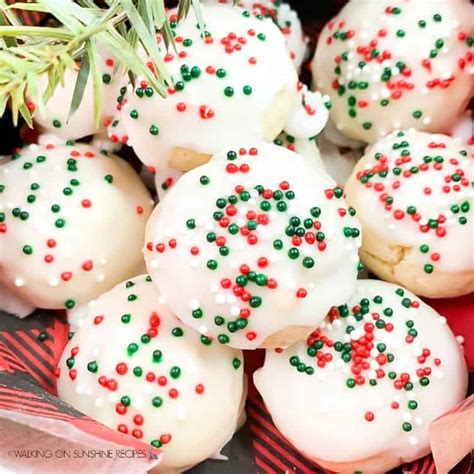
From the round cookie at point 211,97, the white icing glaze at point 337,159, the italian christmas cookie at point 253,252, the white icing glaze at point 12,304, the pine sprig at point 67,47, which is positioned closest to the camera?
the pine sprig at point 67,47

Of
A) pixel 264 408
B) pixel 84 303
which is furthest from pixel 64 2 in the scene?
pixel 264 408

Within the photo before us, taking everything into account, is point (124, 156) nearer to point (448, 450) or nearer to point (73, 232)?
point (73, 232)

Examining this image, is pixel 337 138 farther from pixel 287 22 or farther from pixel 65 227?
pixel 65 227

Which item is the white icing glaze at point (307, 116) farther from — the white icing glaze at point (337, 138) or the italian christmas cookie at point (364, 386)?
the italian christmas cookie at point (364, 386)

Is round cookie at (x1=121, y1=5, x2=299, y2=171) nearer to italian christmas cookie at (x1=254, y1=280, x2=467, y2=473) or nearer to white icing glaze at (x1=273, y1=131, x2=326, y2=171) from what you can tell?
white icing glaze at (x1=273, y1=131, x2=326, y2=171)

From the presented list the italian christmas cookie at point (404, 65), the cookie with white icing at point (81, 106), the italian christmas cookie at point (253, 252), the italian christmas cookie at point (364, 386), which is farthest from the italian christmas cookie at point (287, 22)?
the italian christmas cookie at point (364, 386)

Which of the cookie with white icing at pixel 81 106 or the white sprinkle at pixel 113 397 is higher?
the cookie with white icing at pixel 81 106

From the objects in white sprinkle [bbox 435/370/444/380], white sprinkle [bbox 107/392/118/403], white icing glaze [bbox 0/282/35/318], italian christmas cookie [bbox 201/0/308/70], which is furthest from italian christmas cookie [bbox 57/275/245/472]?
italian christmas cookie [bbox 201/0/308/70]
